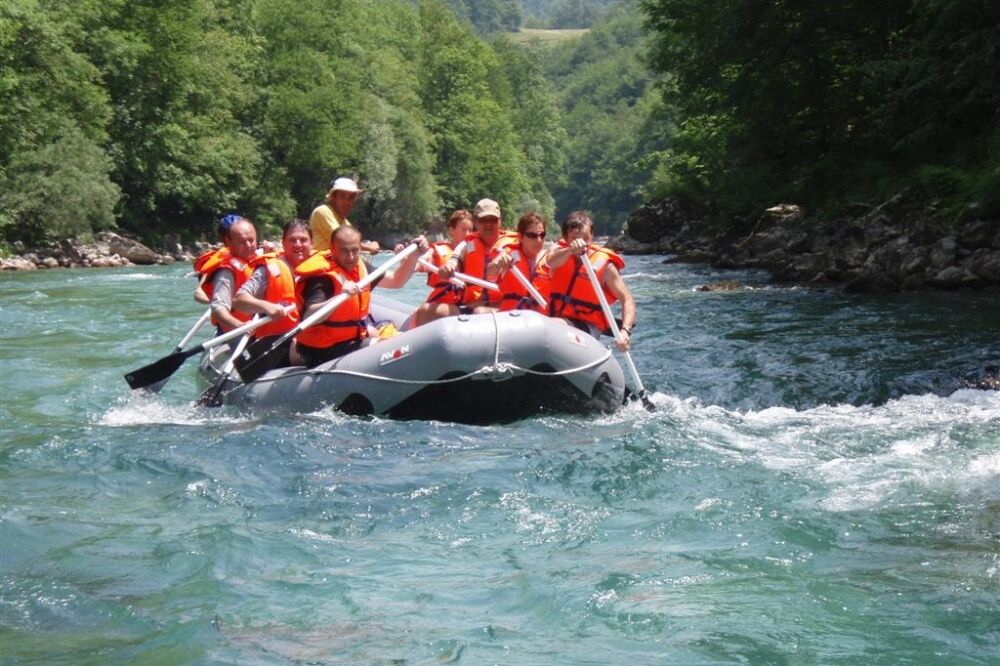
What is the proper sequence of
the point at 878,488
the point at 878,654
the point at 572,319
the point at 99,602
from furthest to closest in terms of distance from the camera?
the point at 572,319 → the point at 878,488 → the point at 99,602 → the point at 878,654

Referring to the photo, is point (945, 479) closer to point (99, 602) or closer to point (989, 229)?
point (99, 602)

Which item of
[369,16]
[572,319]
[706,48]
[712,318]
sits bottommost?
[712,318]

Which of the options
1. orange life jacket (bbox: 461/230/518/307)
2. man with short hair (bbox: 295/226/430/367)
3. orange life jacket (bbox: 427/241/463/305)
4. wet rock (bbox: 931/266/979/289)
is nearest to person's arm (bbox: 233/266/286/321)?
man with short hair (bbox: 295/226/430/367)

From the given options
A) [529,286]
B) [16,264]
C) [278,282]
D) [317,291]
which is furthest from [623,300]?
[16,264]

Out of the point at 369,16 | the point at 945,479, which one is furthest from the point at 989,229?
the point at 369,16

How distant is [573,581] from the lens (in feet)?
15.9

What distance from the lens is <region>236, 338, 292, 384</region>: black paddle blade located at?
8.73m

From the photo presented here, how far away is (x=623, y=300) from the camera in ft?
28.5

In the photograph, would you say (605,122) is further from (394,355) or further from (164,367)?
(394,355)

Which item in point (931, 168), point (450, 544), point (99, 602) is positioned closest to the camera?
point (99, 602)

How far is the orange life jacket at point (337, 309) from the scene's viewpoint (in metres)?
8.49

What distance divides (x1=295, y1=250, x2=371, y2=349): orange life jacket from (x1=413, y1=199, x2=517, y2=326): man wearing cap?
662mm

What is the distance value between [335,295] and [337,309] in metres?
0.19

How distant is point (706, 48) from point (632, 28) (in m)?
169
